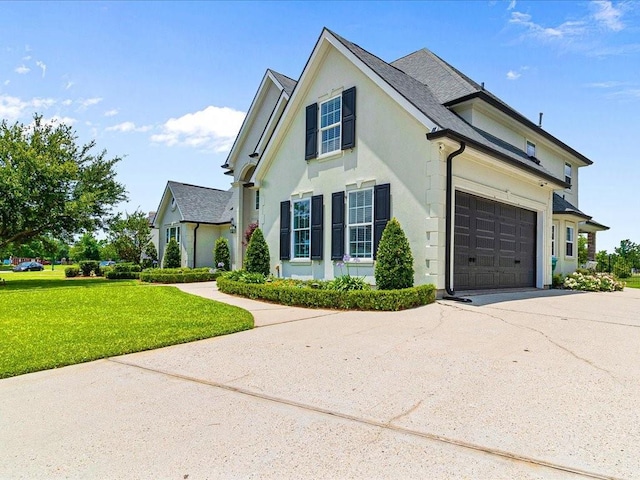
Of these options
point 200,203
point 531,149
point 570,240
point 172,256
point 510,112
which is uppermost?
point 510,112

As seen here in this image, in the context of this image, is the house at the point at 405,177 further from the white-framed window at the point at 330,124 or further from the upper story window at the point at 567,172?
the upper story window at the point at 567,172

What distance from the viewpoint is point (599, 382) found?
13.3ft

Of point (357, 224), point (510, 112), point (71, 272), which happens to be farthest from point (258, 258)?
point (71, 272)

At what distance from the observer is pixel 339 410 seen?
338 centimetres

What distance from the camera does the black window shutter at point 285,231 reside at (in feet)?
45.7

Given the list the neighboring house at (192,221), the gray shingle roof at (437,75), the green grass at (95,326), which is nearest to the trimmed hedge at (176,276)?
the neighboring house at (192,221)

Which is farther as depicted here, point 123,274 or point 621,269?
point 621,269

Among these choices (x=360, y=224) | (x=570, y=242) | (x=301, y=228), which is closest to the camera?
(x=360, y=224)

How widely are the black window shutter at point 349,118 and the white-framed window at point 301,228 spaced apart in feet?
7.69

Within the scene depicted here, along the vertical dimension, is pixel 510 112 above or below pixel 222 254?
above

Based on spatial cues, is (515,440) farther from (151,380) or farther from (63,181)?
(63,181)

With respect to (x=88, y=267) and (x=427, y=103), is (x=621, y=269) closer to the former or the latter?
(x=427, y=103)

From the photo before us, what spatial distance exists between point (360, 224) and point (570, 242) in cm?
1279

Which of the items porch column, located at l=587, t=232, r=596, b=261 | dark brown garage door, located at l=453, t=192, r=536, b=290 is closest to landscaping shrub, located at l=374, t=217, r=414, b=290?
dark brown garage door, located at l=453, t=192, r=536, b=290
